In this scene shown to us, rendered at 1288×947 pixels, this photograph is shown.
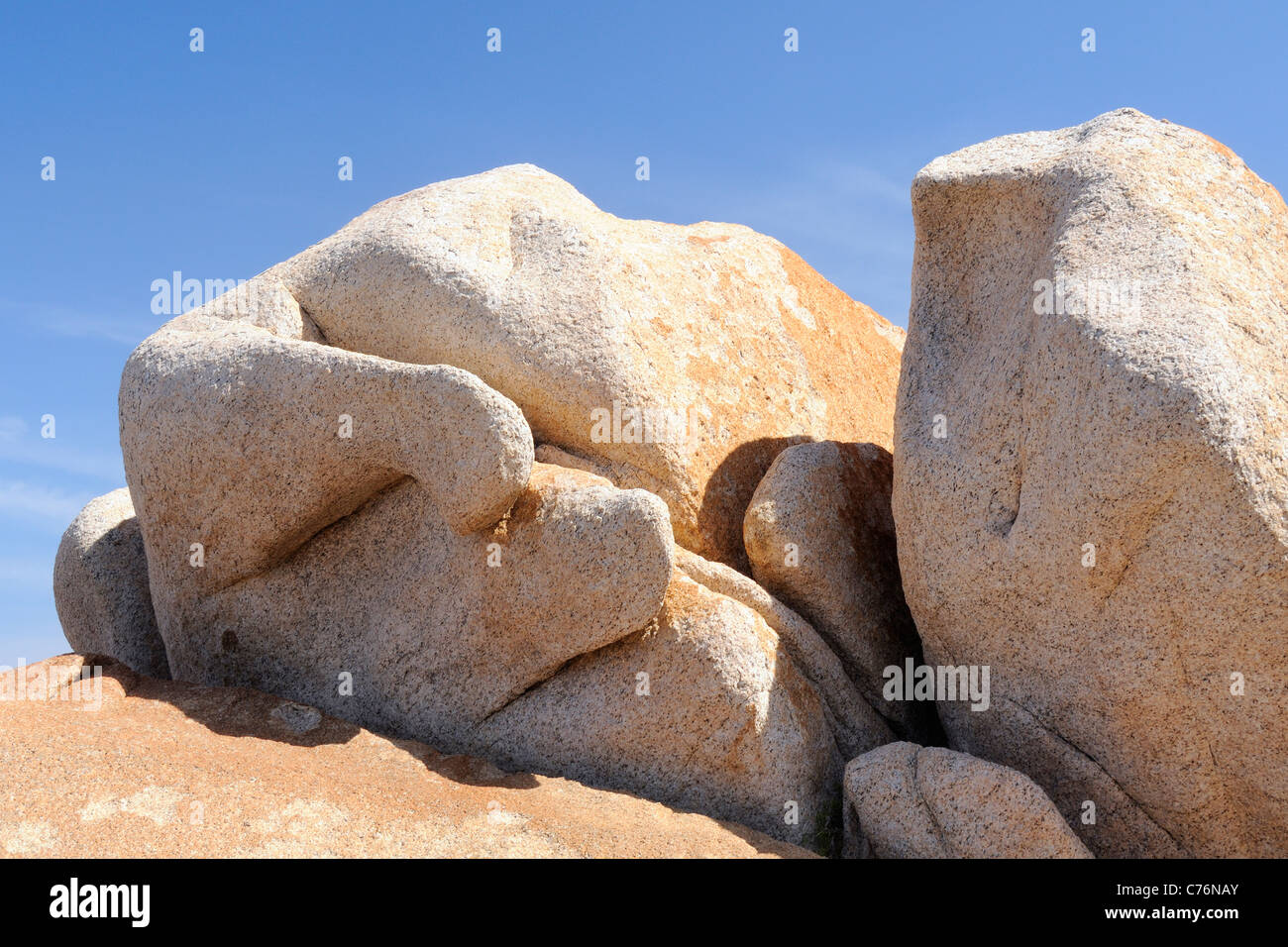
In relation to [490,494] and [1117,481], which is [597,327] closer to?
[490,494]

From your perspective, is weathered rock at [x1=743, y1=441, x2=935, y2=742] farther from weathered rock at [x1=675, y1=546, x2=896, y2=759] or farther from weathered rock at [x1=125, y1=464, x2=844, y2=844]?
weathered rock at [x1=125, y1=464, x2=844, y2=844]

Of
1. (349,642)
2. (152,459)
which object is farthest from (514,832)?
(152,459)

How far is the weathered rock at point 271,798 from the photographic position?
16.8 ft

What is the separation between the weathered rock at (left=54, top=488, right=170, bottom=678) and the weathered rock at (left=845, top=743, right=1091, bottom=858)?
5175mm

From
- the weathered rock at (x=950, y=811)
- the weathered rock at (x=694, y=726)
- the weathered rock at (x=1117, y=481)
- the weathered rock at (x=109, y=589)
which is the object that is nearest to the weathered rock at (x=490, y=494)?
the weathered rock at (x=694, y=726)

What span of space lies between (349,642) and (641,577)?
6.65 feet

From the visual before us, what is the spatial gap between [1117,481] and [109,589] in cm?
694

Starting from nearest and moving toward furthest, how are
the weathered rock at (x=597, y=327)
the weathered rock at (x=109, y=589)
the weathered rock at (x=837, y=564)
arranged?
the weathered rock at (x=837, y=564), the weathered rock at (x=597, y=327), the weathered rock at (x=109, y=589)

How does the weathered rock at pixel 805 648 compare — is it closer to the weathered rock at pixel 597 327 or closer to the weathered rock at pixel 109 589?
the weathered rock at pixel 597 327

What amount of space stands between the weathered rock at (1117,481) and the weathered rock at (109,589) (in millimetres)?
5515

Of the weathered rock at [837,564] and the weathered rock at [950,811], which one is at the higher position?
the weathered rock at [837,564]

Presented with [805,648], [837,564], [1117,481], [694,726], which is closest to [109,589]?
[694,726]

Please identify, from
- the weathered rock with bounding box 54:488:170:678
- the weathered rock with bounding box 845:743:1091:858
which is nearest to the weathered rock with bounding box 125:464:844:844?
the weathered rock with bounding box 845:743:1091:858

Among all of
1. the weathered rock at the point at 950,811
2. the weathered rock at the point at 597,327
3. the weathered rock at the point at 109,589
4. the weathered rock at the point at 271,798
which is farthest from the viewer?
the weathered rock at the point at 109,589
